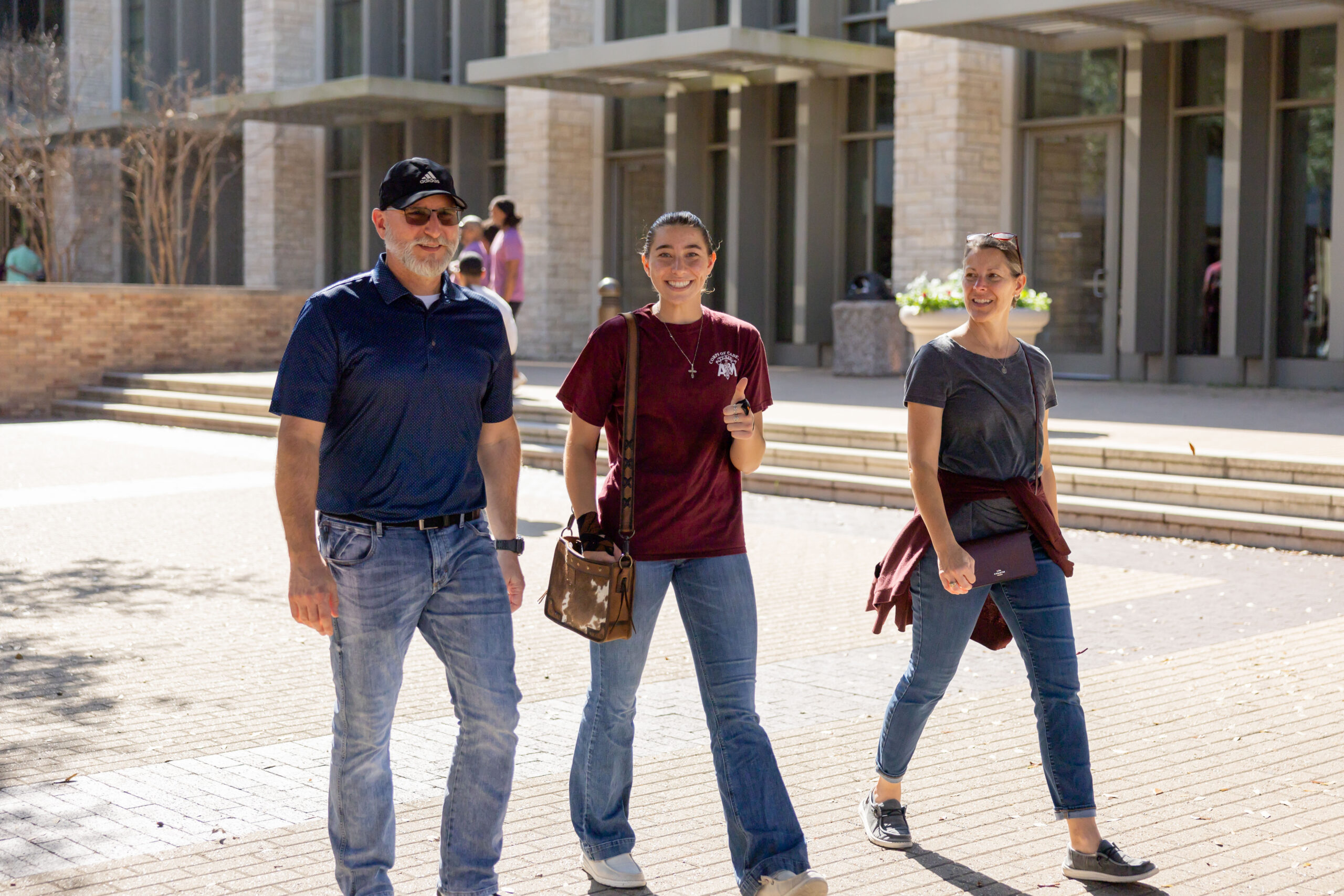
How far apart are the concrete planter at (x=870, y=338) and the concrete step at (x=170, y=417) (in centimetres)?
762

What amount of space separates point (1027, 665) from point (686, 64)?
1878 centimetres

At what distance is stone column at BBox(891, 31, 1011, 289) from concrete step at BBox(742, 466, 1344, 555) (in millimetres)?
7650

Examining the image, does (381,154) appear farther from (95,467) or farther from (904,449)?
(904,449)

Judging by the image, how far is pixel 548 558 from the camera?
1021 cm

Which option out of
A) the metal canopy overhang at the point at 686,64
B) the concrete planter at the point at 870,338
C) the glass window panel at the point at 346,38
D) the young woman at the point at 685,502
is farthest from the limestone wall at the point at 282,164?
the young woman at the point at 685,502

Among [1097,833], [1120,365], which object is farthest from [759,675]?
[1120,365]

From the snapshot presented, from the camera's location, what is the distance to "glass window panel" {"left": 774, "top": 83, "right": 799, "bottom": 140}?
24.1m

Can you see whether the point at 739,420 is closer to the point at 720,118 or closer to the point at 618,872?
the point at 618,872

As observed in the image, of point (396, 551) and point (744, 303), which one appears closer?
point (396, 551)

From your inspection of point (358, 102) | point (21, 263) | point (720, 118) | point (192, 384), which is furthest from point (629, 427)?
point (21, 263)

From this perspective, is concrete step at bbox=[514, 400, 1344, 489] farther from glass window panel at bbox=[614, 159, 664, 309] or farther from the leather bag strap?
glass window panel at bbox=[614, 159, 664, 309]

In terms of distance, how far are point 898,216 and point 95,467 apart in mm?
10866

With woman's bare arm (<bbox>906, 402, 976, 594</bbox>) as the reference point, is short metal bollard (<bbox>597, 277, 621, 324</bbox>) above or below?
above

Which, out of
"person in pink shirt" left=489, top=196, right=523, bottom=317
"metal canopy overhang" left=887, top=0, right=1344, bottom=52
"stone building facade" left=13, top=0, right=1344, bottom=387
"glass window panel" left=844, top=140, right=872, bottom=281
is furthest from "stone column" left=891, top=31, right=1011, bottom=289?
"person in pink shirt" left=489, top=196, right=523, bottom=317
